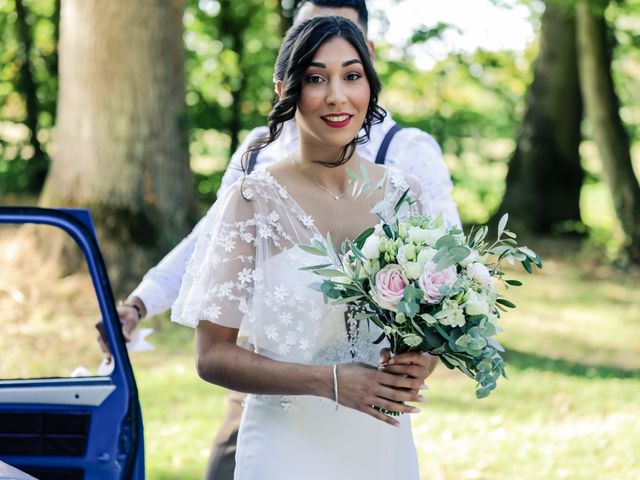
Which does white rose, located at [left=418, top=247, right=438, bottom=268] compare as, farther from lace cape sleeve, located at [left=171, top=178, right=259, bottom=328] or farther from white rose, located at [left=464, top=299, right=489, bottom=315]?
lace cape sleeve, located at [left=171, top=178, right=259, bottom=328]

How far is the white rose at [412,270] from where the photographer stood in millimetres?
2297

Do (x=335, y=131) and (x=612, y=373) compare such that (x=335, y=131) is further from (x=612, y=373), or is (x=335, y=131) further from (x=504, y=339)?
(x=504, y=339)

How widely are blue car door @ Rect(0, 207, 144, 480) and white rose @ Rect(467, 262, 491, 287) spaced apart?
1011mm

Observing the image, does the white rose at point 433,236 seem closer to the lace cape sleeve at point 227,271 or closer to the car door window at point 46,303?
the lace cape sleeve at point 227,271

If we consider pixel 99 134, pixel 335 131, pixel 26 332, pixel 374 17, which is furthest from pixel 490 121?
pixel 335 131

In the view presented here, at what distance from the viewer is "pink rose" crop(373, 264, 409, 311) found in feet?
7.45

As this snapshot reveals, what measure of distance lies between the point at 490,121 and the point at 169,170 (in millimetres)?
9620

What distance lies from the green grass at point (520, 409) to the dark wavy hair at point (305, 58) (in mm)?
3565

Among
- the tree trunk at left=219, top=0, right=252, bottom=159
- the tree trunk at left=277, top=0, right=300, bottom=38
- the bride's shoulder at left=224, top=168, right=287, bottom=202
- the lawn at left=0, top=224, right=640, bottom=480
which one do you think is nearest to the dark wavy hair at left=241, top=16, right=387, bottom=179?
the bride's shoulder at left=224, top=168, right=287, bottom=202

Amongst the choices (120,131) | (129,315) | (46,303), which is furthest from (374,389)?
(120,131)

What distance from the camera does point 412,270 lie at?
2.30 m

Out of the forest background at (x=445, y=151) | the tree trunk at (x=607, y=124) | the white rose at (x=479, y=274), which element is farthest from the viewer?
the tree trunk at (x=607, y=124)

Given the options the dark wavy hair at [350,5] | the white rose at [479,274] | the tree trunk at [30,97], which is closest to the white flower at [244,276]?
the white rose at [479,274]

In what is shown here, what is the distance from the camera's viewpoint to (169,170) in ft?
30.9
